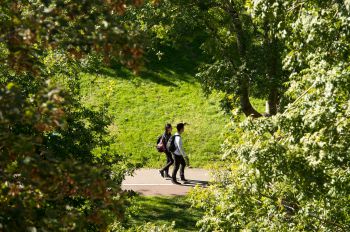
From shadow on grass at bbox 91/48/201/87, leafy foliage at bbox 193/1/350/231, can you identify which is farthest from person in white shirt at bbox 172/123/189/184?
shadow on grass at bbox 91/48/201/87

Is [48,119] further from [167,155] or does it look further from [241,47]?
[167,155]

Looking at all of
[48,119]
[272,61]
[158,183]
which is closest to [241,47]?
[272,61]

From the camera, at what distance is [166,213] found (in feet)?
48.5

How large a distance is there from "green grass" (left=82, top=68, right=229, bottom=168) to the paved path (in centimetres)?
67

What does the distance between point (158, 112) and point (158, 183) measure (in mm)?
5517

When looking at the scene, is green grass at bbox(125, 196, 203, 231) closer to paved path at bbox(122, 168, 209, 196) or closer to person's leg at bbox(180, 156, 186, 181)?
paved path at bbox(122, 168, 209, 196)

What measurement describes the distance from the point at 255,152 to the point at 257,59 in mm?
7612

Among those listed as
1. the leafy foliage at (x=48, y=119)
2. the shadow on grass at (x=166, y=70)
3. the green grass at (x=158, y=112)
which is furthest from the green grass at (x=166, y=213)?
the shadow on grass at (x=166, y=70)

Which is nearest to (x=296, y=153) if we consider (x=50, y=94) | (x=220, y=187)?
(x=220, y=187)

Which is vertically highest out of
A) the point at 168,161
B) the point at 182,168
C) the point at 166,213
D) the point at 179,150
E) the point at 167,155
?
the point at 179,150

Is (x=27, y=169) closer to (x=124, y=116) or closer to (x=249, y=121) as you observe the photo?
(x=249, y=121)

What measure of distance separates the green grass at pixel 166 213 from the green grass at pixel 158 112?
2.79 m

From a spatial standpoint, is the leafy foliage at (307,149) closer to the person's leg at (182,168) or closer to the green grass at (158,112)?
the person's leg at (182,168)

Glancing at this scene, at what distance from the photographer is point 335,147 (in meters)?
6.82
